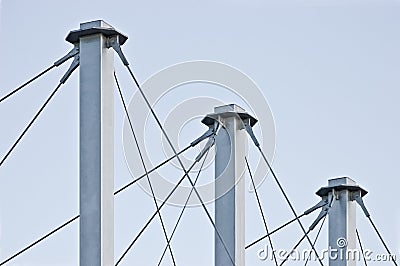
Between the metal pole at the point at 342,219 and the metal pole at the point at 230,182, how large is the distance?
8.90 feet

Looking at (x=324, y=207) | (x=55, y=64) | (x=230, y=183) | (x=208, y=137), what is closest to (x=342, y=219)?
(x=324, y=207)

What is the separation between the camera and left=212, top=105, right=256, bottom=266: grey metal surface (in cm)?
1426

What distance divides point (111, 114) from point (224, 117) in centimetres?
348

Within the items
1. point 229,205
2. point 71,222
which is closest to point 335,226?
point 229,205

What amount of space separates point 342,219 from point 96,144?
6.64 m

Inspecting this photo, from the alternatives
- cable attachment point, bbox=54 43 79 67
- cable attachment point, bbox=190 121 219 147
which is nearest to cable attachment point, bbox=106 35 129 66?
cable attachment point, bbox=54 43 79 67

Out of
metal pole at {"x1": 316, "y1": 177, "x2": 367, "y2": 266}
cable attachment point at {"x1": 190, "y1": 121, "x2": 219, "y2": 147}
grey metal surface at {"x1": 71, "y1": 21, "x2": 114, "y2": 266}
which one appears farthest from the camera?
metal pole at {"x1": 316, "y1": 177, "x2": 367, "y2": 266}

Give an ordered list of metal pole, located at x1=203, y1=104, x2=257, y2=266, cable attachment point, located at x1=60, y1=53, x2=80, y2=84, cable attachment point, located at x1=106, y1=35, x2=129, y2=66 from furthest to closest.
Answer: metal pole, located at x1=203, y1=104, x2=257, y2=266
cable attachment point, located at x1=60, y1=53, x2=80, y2=84
cable attachment point, located at x1=106, y1=35, x2=129, y2=66

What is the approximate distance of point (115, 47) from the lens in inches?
451

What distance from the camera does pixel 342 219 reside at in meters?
16.8

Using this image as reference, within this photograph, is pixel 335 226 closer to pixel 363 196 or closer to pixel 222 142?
pixel 363 196

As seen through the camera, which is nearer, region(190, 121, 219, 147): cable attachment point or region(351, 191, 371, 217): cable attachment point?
region(190, 121, 219, 147): cable attachment point

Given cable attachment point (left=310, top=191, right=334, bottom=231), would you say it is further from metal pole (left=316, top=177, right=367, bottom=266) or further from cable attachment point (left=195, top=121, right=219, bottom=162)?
cable attachment point (left=195, top=121, right=219, bottom=162)

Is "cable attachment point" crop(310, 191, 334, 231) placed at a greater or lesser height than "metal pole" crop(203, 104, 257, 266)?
greater
